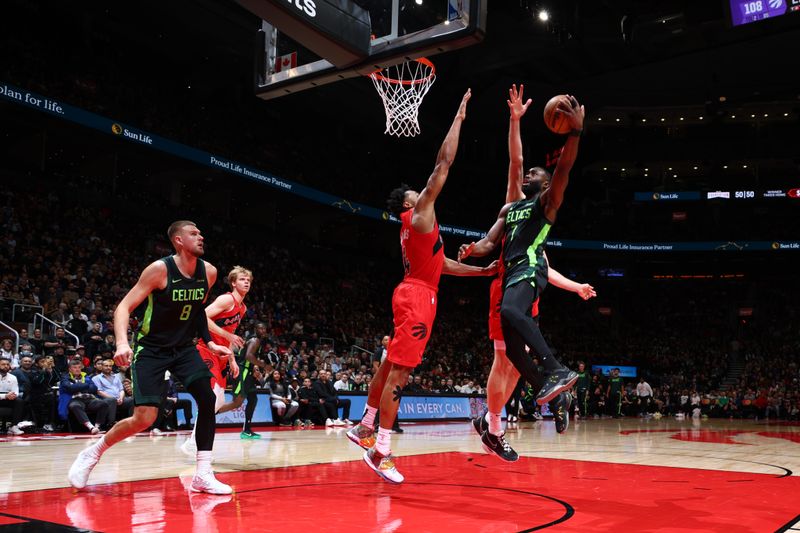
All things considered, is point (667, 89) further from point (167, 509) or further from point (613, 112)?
point (167, 509)

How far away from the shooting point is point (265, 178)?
83.0 feet

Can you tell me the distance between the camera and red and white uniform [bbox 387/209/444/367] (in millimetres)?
5812

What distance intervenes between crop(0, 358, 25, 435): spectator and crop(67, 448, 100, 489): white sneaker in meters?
6.62

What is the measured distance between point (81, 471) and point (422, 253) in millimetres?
2980

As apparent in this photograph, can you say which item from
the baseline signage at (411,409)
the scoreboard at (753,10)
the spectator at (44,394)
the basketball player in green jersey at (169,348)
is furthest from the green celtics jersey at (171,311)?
the scoreboard at (753,10)

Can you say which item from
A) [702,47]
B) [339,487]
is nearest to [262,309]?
[702,47]

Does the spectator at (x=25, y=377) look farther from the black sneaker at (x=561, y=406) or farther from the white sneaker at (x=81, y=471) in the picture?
the black sneaker at (x=561, y=406)

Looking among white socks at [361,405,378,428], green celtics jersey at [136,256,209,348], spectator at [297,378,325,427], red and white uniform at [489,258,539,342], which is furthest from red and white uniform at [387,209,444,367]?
spectator at [297,378,325,427]

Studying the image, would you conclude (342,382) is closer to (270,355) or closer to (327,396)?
(327,396)

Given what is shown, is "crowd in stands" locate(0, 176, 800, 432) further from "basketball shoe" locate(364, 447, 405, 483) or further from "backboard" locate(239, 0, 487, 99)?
"basketball shoe" locate(364, 447, 405, 483)

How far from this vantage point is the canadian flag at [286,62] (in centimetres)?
864

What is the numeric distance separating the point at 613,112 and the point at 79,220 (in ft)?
84.1

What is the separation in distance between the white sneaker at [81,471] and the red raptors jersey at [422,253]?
2.74 m

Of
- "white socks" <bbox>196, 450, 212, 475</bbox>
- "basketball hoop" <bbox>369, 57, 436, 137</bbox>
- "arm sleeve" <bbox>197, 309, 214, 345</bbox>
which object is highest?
"basketball hoop" <bbox>369, 57, 436, 137</bbox>
